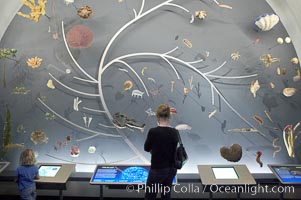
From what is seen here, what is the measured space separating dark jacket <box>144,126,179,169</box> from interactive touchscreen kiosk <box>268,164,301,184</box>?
4.88 feet

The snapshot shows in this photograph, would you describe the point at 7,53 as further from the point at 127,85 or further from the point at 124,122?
the point at 124,122

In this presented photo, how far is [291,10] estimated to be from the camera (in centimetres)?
499

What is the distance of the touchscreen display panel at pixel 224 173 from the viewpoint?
4341 mm

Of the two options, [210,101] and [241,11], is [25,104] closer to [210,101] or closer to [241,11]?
[210,101]

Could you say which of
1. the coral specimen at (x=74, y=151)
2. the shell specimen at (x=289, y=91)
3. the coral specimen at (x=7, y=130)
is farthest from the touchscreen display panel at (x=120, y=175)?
the shell specimen at (x=289, y=91)

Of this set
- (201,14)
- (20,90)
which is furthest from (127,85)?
(20,90)

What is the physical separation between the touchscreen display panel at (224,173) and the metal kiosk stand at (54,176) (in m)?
1.78

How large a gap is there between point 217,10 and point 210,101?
4.09 ft

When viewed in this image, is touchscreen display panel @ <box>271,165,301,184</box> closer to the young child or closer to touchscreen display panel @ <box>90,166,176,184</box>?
touchscreen display panel @ <box>90,166,176,184</box>

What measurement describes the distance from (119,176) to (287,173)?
6.65 ft

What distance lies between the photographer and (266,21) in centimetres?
490

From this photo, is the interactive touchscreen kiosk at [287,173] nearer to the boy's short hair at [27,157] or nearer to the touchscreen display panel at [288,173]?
the touchscreen display panel at [288,173]

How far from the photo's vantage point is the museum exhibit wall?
5016mm

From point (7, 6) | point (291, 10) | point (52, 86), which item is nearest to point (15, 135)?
point (52, 86)
